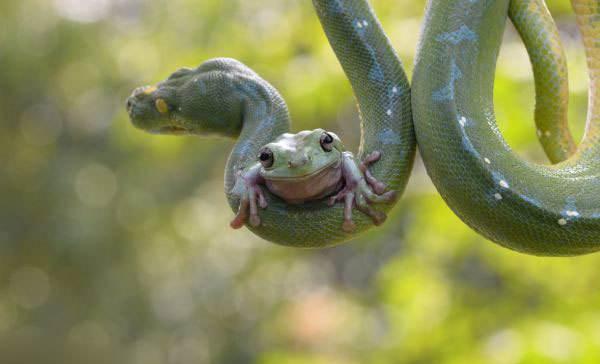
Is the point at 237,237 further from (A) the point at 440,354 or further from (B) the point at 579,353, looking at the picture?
(B) the point at 579,353

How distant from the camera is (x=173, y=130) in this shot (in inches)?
83.3

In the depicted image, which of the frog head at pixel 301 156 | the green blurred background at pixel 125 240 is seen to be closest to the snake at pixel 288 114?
the frog head at pixel 301 156

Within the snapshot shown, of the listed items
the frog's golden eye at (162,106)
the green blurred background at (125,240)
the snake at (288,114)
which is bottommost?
the green blurred background at (125,240)

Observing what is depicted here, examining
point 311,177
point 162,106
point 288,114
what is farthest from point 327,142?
point 162,106

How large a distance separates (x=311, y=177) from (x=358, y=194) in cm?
13

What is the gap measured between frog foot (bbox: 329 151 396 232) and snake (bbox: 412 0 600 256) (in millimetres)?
134

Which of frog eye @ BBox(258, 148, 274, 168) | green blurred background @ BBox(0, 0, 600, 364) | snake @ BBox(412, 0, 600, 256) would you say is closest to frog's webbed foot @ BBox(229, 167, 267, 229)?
frog eye @ BBox(258, 148, 274, 168)

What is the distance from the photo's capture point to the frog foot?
161 cm

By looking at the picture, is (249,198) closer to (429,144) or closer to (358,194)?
(358,194)

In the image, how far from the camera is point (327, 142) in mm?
1589

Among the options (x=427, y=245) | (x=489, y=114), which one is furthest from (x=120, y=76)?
(x=489, y=114)

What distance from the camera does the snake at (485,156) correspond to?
1.61m

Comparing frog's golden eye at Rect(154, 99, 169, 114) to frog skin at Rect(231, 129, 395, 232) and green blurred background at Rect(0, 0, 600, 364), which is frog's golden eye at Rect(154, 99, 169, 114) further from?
green blurred background at Rect(0, 0, 600, 364)

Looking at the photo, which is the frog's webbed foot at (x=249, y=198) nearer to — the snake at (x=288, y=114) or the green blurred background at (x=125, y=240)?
the snake at (x=288, y=114)
